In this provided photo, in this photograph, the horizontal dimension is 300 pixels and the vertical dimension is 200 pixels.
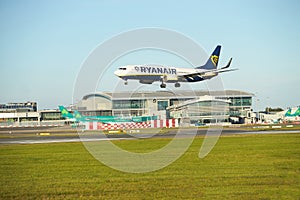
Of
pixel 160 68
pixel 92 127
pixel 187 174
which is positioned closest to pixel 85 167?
pixel 187 174

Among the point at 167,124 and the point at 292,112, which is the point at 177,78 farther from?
the point at 292,112

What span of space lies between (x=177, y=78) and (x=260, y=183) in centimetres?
4537

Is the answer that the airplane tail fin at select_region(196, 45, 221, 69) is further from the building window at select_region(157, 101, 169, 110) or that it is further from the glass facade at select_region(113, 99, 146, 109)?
the glass facade at select_region(113, 99, 146, 109)

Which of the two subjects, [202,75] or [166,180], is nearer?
[166,180]

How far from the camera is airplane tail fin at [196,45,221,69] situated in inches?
2918

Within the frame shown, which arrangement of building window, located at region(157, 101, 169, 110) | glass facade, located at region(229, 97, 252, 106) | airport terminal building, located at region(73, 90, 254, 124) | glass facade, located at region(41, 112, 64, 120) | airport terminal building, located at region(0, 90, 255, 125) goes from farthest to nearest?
1. glass facade, located at region(41, 112, 64, 120)
2. glass facade, located at region(229, 97, 252, 106)
3. building window, located at region(157, 101, 169, 110)
4. airport terminal building, located at region(73, 90, 254, 124)
5. airport terminal building, located at region(0, 90, 255, 125)

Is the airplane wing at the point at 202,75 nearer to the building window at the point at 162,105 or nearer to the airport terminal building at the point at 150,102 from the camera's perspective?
the airport terminal building at the point at 150,102

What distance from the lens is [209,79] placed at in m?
66.4

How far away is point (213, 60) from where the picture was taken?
77.6 meters

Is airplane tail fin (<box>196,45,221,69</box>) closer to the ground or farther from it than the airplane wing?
farther from it

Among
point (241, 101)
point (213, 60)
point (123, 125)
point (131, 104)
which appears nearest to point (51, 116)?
point (131, 104)

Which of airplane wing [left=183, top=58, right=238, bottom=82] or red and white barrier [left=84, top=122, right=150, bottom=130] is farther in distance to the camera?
red and white barrier [left=84, top=122, right=150, bottom=130]

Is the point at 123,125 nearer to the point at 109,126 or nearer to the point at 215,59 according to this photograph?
the point at 109,126

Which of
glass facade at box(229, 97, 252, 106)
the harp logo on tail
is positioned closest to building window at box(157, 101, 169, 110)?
glass facade at box(229, 97, 252, 106)
